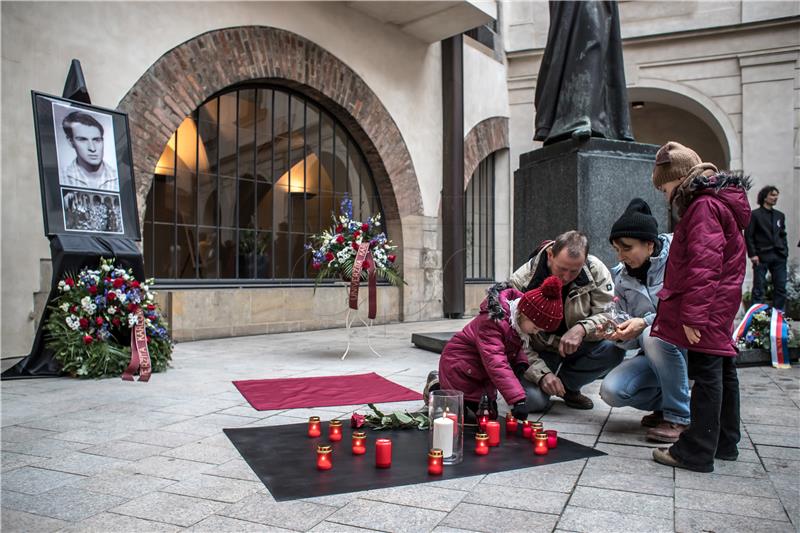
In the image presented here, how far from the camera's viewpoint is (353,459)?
325 cm

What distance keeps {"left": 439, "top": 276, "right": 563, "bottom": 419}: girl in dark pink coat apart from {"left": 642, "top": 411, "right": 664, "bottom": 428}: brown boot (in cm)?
75

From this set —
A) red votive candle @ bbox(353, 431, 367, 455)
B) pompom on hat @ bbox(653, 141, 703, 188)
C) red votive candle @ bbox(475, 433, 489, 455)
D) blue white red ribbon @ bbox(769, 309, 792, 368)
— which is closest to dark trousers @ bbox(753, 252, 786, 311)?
blue white red ribbon @ bbox(769, 309, 792, 368)

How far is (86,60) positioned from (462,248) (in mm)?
7553

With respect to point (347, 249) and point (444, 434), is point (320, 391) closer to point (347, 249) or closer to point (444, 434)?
point (444, 434)

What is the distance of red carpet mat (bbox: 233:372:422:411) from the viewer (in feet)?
15.5

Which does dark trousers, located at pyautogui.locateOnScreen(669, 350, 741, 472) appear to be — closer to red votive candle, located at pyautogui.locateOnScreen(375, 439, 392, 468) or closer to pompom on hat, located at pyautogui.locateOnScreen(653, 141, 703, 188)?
pompom on hat, located at pyautogui.locateOnScreen(653, 141, 703, 188)

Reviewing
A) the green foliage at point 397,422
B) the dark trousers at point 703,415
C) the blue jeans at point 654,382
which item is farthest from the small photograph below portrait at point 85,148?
the dark trousers at point 703,415

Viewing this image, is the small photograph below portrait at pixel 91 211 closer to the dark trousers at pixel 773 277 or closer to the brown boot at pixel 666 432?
the brown boot at pixel 666 432

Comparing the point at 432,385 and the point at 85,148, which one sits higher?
the point at 85,148

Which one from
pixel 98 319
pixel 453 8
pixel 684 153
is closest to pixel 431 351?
pixel 98 319

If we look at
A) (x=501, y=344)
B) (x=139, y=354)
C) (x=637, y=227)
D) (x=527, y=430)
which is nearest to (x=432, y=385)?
(x=501, y=344)

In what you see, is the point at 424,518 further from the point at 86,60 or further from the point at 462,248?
the point at 462,248

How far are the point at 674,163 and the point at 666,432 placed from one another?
148 cm

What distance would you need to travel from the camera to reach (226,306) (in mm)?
9023
